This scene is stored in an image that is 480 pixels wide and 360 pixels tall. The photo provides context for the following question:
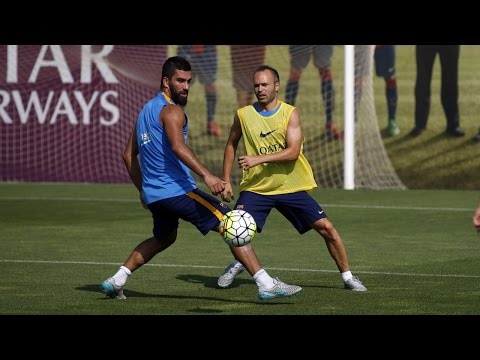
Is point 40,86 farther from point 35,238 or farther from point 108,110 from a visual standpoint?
point 35,238

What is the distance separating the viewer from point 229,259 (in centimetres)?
1262

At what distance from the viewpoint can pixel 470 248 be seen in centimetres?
1337

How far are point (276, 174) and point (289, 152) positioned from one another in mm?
336

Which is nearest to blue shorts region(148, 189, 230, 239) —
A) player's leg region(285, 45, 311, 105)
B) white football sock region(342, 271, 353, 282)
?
white football sock region(342, 271, 353, 282)

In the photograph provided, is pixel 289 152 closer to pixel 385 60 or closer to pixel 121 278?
pixel 121 278

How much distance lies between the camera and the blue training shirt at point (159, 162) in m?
9.43

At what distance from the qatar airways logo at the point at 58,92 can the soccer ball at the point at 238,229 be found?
1505cm

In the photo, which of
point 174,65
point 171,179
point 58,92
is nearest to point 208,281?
point 171,179

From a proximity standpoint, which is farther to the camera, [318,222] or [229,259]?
[229,259]

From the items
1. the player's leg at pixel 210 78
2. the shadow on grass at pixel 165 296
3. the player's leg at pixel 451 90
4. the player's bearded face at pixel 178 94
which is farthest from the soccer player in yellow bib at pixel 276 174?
the player's leg at pixel 210 78

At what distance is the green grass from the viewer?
923cm

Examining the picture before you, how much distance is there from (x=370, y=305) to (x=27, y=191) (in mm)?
13560

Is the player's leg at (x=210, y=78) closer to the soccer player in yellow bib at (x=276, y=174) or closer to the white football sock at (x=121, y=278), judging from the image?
the soccer player in yellow bib at (x=276, y=174)

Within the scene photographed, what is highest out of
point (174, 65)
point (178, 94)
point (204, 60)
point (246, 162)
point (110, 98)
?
point (204, 60)
